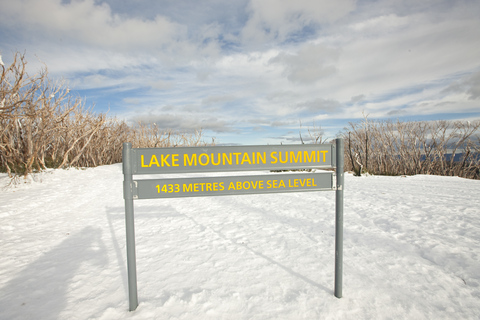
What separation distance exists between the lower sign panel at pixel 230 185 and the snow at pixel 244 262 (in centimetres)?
105

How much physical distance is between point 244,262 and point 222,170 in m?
1.56

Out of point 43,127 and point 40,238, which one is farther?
point 43,127

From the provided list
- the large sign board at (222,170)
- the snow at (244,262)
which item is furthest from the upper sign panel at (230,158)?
the snow at (244,262)

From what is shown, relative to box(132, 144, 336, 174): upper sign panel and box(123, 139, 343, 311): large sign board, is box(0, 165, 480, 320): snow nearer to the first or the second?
box(123, 139, 343, 311): large sign board

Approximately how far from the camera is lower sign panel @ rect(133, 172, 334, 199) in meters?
1.94

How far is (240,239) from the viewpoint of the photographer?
145 inches

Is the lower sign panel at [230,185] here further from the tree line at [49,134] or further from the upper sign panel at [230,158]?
the tree line at [49,134]

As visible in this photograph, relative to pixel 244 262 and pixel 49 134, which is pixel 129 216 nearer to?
pixel 244 262

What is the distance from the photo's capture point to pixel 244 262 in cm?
293

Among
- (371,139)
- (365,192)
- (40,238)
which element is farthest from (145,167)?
(371,139)

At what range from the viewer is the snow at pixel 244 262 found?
Result: 212 centimetres

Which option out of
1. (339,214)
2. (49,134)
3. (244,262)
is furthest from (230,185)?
(49,134)

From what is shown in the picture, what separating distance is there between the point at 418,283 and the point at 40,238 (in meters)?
5.34

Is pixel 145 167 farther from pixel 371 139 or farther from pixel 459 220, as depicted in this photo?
pixel 371 139
